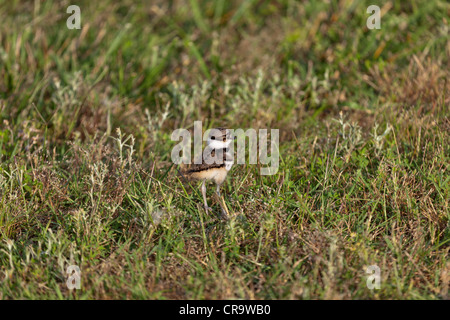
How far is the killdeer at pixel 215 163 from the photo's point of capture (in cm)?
387

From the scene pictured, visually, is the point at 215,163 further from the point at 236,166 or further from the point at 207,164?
the point at 236,166

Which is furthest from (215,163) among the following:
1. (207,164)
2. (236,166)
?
(236,166)

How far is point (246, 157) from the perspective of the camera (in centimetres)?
450

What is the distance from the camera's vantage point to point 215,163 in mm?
3867

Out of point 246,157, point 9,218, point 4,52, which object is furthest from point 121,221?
point 4,52

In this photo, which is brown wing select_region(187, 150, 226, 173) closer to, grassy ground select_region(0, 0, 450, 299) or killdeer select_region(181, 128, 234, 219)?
killdeer select_region(181, 128, 234, 219)

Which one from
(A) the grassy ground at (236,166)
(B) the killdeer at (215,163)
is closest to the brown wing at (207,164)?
(B) the killdeer at (215,163)

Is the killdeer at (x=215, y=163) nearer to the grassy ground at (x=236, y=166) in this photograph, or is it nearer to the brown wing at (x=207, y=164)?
the brown wing at (x=207, y=164)

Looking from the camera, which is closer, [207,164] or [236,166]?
[207,164]

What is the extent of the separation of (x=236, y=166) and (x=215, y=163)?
19.2 inches

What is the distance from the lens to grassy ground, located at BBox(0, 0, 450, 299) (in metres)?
3.38

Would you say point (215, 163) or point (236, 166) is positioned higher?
point (215, 163)
